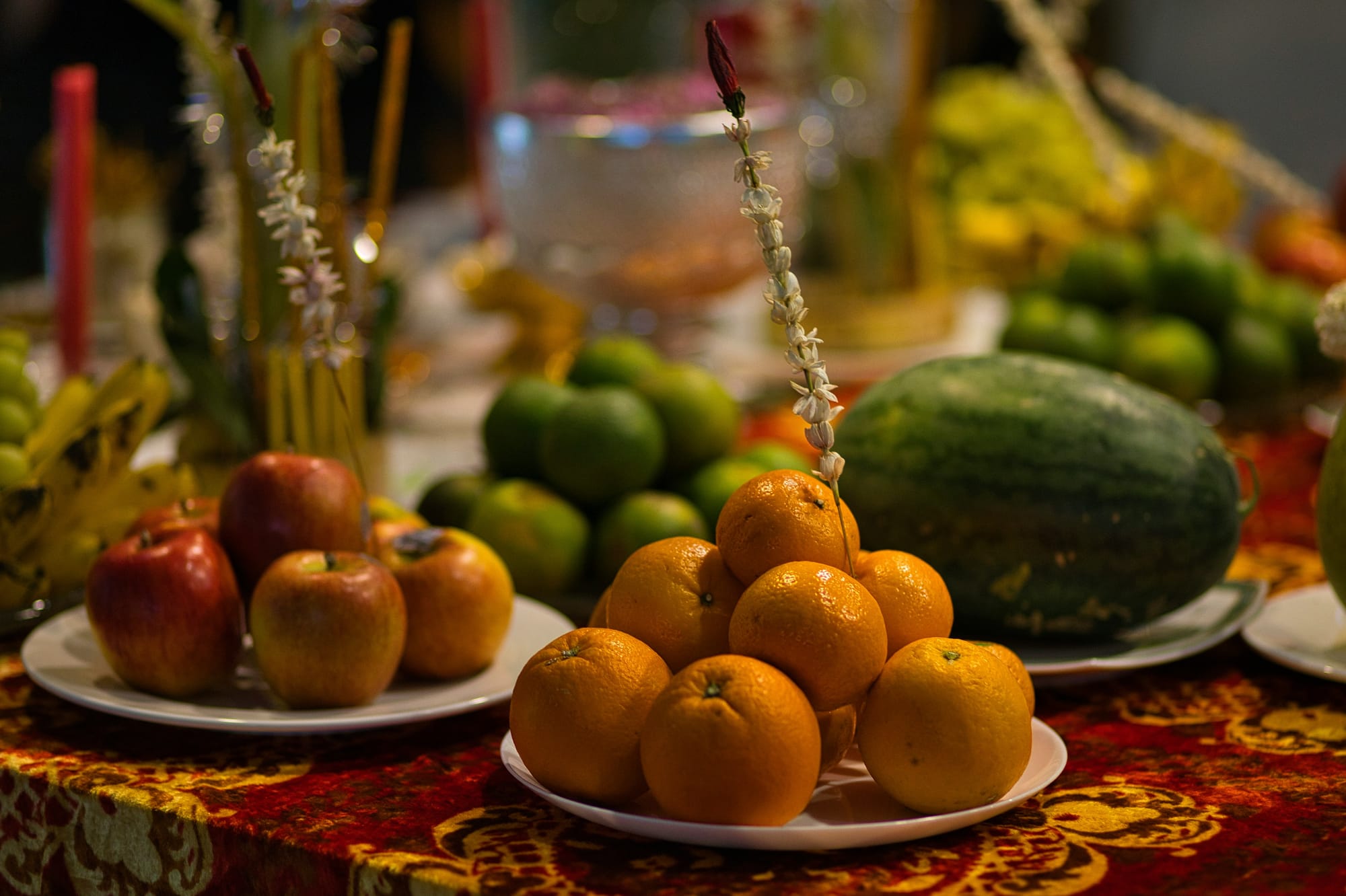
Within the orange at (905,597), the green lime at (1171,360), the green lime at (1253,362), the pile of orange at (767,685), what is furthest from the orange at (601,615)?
the green lime at (1253,362)

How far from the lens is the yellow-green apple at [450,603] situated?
0.92 m

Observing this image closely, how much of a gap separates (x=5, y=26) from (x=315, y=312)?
2715mm

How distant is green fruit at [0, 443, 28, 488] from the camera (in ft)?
3.45

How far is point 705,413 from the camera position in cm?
116

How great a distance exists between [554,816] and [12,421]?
600 millimetres

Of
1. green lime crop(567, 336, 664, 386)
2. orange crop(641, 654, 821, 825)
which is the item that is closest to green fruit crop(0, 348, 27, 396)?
green lime crop(567, 336, 664, 386)

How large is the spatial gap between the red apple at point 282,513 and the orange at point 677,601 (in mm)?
254

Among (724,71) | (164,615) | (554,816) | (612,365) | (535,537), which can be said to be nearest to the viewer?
(724,71)

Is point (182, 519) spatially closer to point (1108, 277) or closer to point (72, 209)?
point (72, 209)

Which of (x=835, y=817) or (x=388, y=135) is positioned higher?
(x=388, y=135)

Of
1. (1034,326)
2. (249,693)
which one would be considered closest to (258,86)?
(249,693)

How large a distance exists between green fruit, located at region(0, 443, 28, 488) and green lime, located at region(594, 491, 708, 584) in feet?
1.43

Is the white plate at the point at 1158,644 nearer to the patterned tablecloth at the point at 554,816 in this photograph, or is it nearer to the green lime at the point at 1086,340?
the patterned tablecloth at the point at 554,816

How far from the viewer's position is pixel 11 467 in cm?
106
